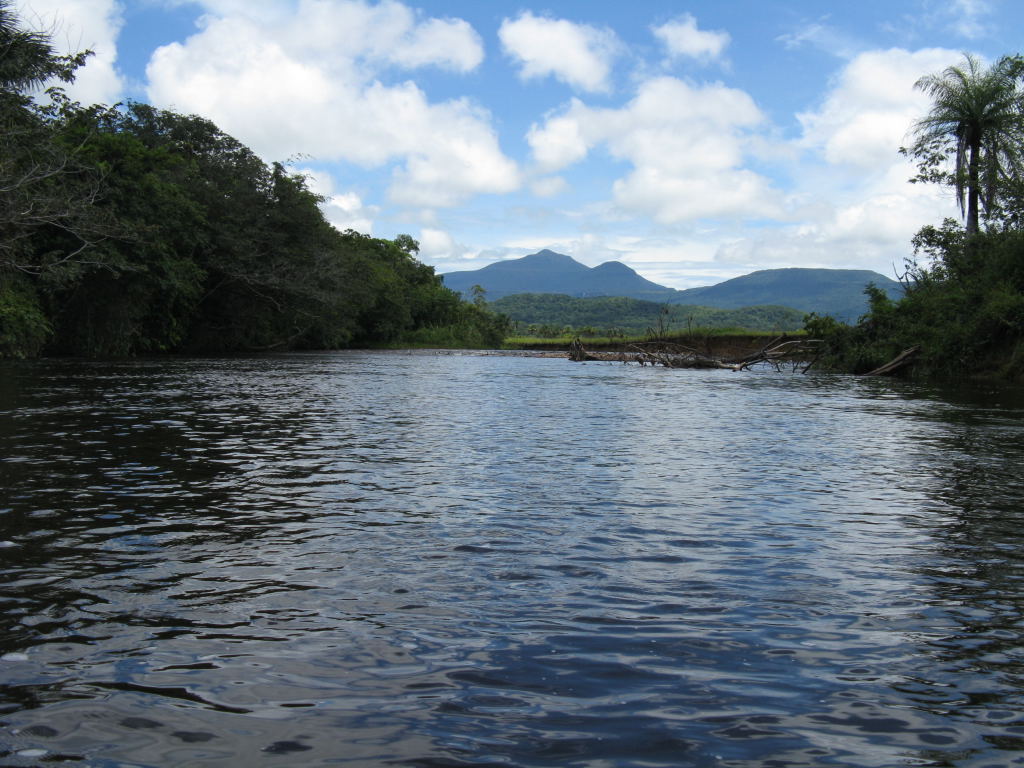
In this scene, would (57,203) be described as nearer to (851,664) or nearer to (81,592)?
(81,592)

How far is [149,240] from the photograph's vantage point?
48812 mm

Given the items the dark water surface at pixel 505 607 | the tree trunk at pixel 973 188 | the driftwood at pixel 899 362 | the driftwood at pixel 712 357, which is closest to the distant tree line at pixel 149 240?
the dark water surface at pixel 505 607

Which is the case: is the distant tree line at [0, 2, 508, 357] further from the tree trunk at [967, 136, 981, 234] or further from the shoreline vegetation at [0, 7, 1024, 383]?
the tree trunk at [967, 136, 981, 234]

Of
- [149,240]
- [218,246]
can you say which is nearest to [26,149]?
[149,240]

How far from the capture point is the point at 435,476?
39.5 feet

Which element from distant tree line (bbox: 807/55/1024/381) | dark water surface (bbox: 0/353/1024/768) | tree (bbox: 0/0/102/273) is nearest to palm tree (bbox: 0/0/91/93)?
tree (bbox: 0/0/102/273)

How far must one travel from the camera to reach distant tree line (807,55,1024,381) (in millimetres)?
36938

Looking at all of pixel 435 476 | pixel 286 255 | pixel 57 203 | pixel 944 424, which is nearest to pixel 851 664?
pixel 435 476

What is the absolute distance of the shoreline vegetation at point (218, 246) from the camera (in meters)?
33.1

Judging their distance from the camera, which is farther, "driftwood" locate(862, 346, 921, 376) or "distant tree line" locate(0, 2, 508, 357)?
"driftwood" locate(862, 346, 921, 376)

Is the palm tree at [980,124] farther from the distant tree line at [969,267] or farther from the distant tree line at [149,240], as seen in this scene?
the distant tree line at [149,240]

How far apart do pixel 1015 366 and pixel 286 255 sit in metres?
55.1

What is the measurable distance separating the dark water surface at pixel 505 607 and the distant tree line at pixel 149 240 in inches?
839

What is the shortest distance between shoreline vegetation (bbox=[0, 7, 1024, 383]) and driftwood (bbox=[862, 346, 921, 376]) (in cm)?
39
